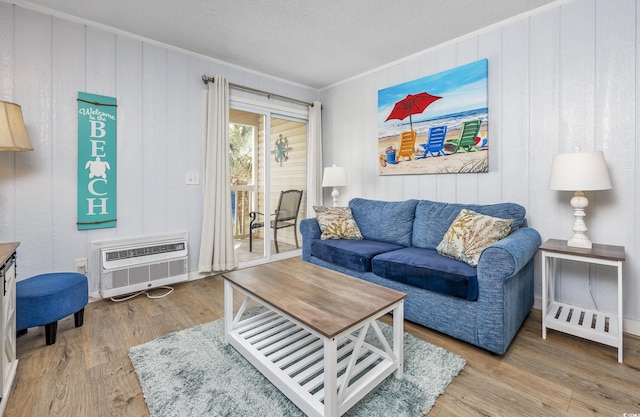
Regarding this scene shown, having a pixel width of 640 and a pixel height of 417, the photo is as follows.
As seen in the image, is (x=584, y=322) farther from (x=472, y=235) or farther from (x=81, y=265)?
(x=81, y=265)

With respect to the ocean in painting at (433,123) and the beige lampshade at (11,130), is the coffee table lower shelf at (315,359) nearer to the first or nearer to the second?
the beige lampshade at (11,130)

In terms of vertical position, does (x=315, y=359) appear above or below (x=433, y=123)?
below

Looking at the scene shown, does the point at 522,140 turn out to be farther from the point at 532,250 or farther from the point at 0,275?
the point at 0,275

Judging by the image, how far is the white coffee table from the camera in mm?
1267

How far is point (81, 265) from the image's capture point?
255 centimetres

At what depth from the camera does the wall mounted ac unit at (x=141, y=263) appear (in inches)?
102

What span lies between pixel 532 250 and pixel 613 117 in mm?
1091

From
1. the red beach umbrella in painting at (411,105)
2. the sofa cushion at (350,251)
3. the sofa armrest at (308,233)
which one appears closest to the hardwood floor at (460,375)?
the sofa cushion at (350,251)

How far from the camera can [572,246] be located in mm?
2002

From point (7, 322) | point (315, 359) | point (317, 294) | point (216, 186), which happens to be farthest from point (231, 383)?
point (216, 186)

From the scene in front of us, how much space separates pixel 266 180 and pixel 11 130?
2360 mm

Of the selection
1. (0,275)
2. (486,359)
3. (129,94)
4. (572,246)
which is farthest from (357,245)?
(129,94)

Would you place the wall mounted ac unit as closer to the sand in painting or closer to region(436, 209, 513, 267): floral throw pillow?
the sand in painting

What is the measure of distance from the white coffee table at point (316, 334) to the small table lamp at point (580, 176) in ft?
4.46
